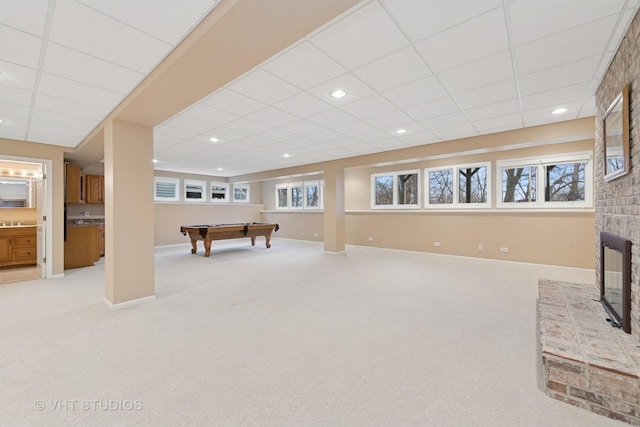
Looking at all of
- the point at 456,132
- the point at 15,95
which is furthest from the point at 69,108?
the point at 456,132

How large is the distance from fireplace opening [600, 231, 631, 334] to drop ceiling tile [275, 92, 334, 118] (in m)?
3.05

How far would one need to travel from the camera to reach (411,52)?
2.28m

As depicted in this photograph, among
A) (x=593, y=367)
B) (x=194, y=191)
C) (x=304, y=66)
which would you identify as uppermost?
(x=304, y=66)

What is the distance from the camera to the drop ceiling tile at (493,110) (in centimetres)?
343

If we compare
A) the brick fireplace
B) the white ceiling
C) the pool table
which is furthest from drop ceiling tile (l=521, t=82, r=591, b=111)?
the pool table

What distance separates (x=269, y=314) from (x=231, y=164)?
221 inches

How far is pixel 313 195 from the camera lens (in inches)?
391

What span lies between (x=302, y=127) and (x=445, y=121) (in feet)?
7.11

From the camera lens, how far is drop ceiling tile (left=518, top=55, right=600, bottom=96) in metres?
2.51

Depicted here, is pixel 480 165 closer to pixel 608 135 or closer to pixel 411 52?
pixel 608 135

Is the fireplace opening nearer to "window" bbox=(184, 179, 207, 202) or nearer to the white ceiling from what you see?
the white ceiling

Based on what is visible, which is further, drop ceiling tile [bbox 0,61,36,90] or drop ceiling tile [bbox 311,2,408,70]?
drop ceiling tile [bbox 0,61,36,90]

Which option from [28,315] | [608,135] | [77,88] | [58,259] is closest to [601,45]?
[608,135]

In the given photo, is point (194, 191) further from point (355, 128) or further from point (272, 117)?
point (355, 128)
